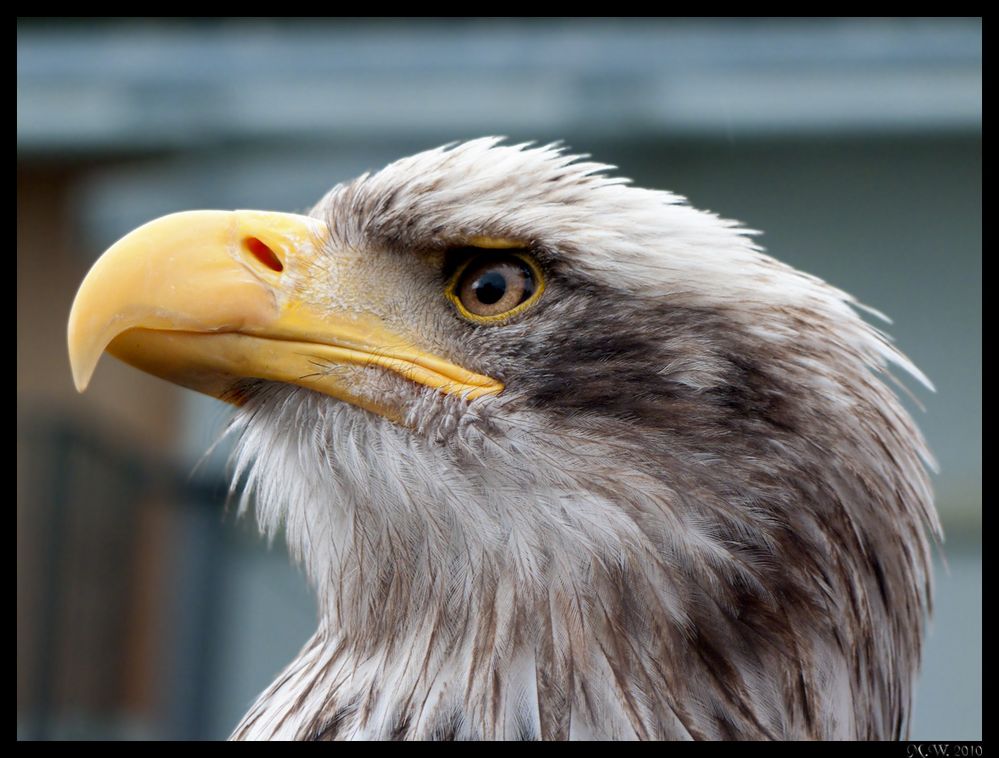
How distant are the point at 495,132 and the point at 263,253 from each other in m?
3.95

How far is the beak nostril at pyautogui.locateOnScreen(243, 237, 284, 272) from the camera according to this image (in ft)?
5.56

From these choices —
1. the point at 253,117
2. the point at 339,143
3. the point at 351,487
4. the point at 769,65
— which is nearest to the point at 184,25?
the point at 253,117

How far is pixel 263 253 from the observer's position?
1.71m

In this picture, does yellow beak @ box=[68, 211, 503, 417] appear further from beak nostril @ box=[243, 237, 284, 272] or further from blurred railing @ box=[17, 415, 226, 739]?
blurred railing @ box=[17, 415, 226, 739]

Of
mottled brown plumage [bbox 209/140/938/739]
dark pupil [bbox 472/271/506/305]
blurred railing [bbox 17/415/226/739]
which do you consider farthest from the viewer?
blurred railing [bbox 17/415/226/739]

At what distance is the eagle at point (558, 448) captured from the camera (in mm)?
1578

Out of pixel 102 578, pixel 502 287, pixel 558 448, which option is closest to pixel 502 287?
pixel 502 287

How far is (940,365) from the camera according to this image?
5.02m

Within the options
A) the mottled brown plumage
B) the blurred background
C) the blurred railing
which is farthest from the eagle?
the blurred railing

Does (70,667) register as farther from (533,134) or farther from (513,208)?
(513,208)

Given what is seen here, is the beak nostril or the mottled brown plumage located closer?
the mottled brown plumage

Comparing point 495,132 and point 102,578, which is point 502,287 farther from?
point 102,578

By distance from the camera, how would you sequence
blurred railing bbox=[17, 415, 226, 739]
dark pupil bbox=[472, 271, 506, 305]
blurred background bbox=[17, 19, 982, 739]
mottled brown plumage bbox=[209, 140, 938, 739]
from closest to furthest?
mottled brown plumage bbox=[209, 140, 938, 739] → dark pupil bbox=[472, 271, 506, 305] → blurred background bbox=[17, 19, 982, 739] → blurred railing bbox=[17, 415, 226, 739]

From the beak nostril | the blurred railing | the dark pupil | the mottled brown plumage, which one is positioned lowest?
the blurred railing
